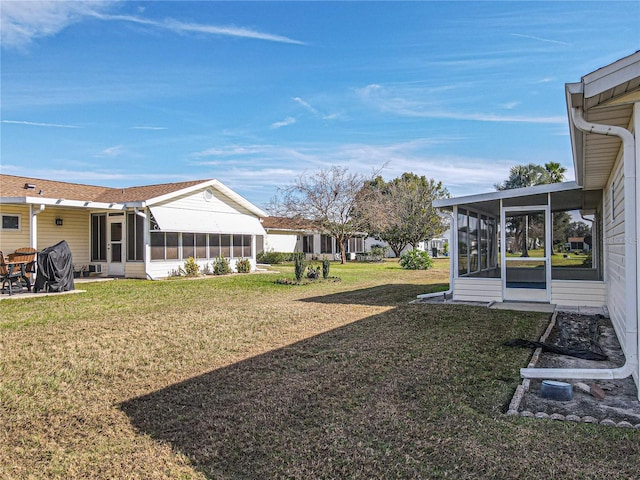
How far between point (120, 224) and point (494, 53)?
14.5 meters

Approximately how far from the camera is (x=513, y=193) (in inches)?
410

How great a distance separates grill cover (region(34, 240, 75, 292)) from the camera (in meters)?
12.7

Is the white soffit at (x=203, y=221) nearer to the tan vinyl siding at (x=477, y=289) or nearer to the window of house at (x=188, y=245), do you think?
the window of house at (x=188, y=245)

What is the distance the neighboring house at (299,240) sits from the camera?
3234 centimetres

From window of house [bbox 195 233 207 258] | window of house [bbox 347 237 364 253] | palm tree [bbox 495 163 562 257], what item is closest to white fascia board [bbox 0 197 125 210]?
window of house [bbox 195 233 207 258]

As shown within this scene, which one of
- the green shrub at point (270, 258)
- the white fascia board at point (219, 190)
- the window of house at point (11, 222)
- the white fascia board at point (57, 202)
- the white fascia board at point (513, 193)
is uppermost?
the white fascia board at point (219, 190)

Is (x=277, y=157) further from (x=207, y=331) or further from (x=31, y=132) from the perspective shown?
(x=207, y=331)

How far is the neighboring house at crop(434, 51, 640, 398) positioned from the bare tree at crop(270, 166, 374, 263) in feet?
51.2

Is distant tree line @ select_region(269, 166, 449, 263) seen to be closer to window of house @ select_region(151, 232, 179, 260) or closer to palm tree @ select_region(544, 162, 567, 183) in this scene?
palm tree @ select_region(544, 162, 567, 183)

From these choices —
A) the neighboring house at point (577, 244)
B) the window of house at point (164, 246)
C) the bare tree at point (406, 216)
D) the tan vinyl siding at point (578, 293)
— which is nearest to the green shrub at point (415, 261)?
the bare tree at point (406, 216)

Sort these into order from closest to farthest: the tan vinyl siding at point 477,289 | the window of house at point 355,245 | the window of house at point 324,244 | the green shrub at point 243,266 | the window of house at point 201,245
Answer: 1. the tan vinyl siding at point 477,289
2. the window of house at point 201,245
3. the green shrub at point 243,266
4. the window of house at point 324,244
5. the window of house at point 355,245

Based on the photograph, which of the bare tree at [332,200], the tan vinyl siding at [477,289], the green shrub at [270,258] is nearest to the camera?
the tan vinyl siding at [477,289]

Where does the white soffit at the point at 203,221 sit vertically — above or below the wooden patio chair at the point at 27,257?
above

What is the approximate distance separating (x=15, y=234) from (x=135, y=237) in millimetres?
3931
